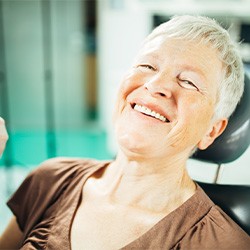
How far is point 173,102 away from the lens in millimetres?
1045

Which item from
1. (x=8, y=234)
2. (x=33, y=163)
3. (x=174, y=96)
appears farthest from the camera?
(x=33, y=163)

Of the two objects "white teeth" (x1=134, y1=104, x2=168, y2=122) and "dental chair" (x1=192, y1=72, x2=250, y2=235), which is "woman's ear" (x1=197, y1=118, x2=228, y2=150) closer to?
"dental chair" (x1=192, y1=72, x2=250, y2=235)

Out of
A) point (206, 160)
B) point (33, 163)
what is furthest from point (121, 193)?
point (33, 163)

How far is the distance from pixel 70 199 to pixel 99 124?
12.2ft

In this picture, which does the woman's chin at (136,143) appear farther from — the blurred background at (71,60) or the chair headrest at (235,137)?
the blurred background at (71,60)

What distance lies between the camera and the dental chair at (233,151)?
1.13 m

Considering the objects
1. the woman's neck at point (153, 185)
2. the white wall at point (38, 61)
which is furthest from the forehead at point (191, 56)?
the white wall at point (38, 61)

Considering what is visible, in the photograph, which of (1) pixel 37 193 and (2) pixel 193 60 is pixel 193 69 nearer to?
(2) pixel 193 60

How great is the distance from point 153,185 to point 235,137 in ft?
0.93

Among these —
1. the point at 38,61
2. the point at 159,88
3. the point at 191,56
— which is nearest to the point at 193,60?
the point at 191,56

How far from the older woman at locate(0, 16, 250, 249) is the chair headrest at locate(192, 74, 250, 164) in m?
0.03

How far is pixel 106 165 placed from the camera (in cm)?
130

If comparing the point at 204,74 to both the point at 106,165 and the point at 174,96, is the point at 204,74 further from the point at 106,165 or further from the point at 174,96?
the point at 106,165

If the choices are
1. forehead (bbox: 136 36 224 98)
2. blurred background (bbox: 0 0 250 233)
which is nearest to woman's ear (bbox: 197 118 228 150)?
forehead (bbox: 136 36 224 98)
